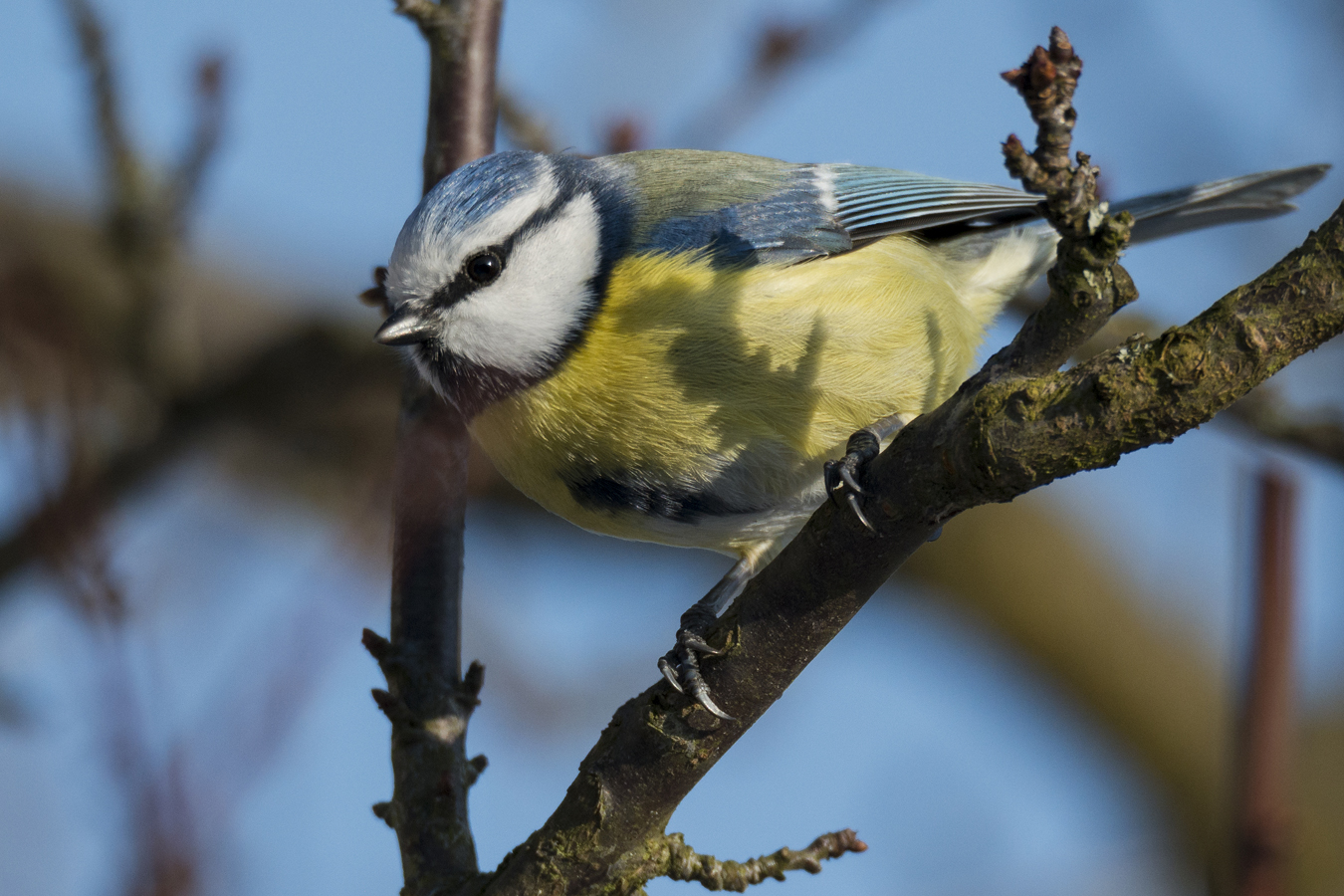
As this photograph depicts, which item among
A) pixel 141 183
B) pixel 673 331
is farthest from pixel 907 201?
pixel 141 183

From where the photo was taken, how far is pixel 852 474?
1.46m

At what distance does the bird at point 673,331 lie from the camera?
2066mm

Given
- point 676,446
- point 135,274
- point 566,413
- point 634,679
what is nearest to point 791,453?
point 676,446

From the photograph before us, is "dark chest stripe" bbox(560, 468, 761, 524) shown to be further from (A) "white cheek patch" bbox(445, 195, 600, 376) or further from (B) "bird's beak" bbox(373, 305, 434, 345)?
(B) "bird's beak" bbox(373, 305, 434, 345)

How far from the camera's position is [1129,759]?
4898 mm

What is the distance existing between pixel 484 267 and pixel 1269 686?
151cm

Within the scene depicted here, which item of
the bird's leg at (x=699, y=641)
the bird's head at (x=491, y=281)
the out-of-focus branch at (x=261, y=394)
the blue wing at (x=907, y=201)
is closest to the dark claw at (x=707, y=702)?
the bird's leg at (x=699, y=641)

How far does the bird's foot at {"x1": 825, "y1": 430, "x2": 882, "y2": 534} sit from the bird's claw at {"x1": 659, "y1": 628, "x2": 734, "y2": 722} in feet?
0.91

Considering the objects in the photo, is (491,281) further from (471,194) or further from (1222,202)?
(1222,202)

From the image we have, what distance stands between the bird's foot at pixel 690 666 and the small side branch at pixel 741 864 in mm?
231

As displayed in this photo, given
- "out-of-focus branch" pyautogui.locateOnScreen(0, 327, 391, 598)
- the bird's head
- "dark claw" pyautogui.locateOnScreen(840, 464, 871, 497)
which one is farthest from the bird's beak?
"out-of-focus branch" pyautogui.locateOnScreen(0, 327, 391, 598)

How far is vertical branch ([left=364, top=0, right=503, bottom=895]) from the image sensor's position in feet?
6.28

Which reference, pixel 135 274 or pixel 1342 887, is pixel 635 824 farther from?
pixel 1342 887

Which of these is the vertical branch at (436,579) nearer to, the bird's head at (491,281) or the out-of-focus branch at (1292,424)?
the bird's head at (491,281)
